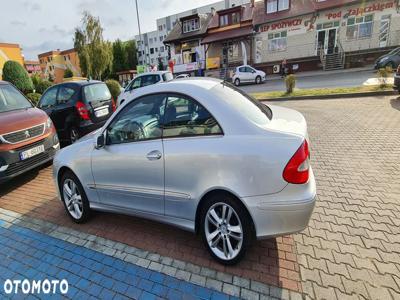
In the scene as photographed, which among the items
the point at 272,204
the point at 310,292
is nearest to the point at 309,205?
the point at 272,204

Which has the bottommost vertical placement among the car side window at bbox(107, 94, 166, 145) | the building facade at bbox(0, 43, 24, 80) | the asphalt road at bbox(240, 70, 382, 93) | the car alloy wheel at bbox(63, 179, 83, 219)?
the car alloy wheel at bbox(63, 179, 83, 219)

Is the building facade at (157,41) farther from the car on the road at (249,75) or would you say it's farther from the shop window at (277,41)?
the car on the road at (249,75)

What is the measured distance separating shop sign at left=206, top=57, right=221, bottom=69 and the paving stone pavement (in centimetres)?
2454

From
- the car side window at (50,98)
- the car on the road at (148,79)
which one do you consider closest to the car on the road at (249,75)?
the car on the road at (148,79)

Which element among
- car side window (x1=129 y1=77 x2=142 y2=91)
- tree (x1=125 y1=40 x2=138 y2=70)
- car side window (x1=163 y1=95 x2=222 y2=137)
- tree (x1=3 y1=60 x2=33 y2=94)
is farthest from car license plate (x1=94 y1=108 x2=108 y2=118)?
tree (x1=125 y1=40 x2=138 y2=70)

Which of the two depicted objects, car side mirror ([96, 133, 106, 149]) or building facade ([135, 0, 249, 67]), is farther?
building facade ([135, 0, 249, 67])

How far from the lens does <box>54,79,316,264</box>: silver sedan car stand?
89.5 inches

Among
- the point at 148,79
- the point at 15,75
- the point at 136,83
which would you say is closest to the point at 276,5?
the point at 148,79

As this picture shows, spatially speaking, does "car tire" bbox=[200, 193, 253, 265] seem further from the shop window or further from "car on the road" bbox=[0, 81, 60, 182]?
the shop window

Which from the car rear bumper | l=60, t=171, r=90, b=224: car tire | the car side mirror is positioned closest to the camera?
the car side mirror

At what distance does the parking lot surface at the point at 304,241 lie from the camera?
2.37m

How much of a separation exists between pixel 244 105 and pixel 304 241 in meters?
1.66

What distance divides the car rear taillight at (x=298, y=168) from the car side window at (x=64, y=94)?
6.38m

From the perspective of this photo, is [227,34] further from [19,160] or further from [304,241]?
[304,241]
